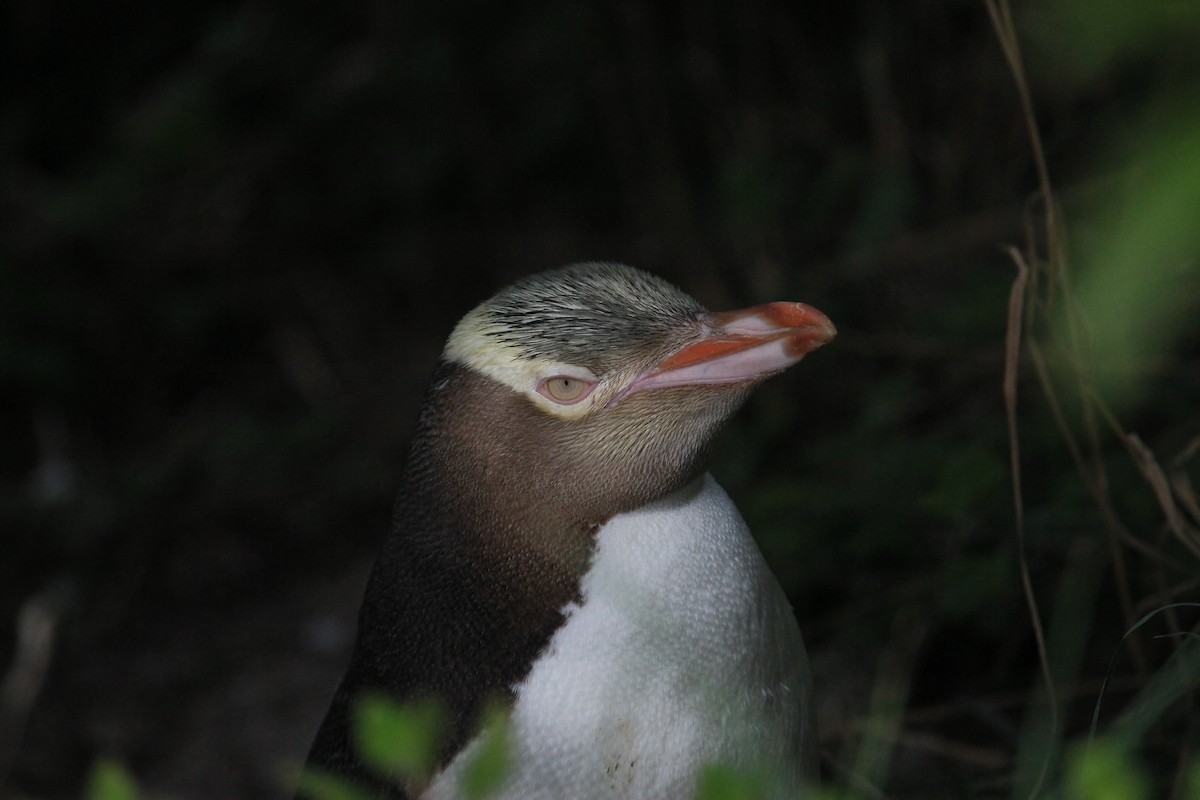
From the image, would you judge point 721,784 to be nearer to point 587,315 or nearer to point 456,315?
point 587,315

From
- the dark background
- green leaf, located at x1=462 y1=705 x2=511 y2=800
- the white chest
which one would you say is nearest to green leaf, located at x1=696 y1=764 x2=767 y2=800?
green leaf, located at x1=462 y1=705 x2=511 y2=800

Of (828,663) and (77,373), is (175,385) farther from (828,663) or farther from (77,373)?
(828,663)

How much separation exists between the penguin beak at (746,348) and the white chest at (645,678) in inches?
7.3

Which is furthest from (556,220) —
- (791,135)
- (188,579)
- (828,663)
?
(828,663)

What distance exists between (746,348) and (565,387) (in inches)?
8.8

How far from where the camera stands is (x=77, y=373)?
12.5 feet

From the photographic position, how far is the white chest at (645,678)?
1547 mm

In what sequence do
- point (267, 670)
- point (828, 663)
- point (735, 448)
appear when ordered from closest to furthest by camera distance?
point (828, 663) → point (735, 448) → point (267, 670)

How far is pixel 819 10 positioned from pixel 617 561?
252 cm

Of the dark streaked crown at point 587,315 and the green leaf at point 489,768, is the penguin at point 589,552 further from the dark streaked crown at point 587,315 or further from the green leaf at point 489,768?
the green leaf at point 489,768

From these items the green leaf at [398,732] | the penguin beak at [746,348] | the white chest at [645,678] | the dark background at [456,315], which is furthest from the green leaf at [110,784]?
the dark background at [456,315]

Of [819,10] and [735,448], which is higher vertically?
[819,10]

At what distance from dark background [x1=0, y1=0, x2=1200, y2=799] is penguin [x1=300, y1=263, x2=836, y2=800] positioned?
663 mm

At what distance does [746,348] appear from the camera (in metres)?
1.52
